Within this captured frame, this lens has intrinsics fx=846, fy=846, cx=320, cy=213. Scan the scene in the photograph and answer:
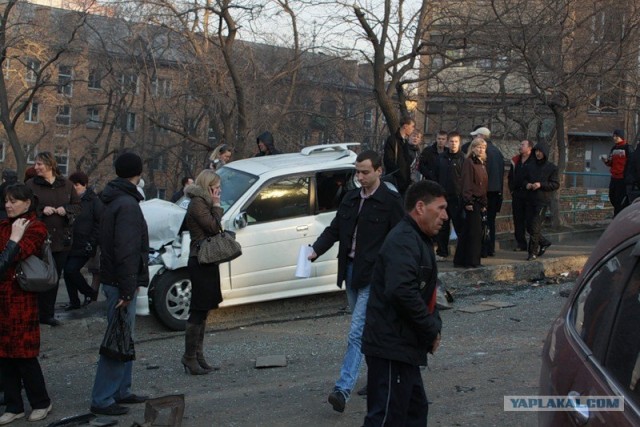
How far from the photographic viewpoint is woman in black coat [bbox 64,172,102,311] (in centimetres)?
1051

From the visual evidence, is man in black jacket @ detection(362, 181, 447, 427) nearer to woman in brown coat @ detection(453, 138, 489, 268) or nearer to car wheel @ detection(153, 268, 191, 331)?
car wheel @ detection(153, 268, 191, 331)

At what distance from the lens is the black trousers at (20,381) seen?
21.1ft

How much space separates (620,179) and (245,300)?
8.23 meters

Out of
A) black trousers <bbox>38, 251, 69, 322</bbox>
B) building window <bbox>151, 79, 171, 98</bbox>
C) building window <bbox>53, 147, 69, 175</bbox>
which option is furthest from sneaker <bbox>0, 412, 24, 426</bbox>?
building window <bbox>53, 147, 69, 175</bbox>

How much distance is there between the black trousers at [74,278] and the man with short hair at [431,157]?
532cm

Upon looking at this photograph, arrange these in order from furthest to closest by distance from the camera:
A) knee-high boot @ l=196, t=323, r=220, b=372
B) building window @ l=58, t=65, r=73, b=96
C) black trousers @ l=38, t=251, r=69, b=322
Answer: building window @ l=58, t=65, r=73, b=96
black trousers @ l=38, t=251, r=69, b=322
knee-high boot @ l=196, t=323, r=220, b=372

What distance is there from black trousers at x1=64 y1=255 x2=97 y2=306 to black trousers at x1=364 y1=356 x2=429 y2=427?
21.6ft

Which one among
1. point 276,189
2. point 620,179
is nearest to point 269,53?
point 620,179

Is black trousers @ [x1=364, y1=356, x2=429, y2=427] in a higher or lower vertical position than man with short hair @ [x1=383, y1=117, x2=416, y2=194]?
lower

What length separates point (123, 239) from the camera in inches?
258

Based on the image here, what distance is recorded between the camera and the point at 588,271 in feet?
12.2

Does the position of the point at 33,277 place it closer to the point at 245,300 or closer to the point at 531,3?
the point at 245,300

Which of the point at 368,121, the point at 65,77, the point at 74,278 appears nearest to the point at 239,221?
the point at 74,278

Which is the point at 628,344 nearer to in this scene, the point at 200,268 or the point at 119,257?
the point at 119,257
